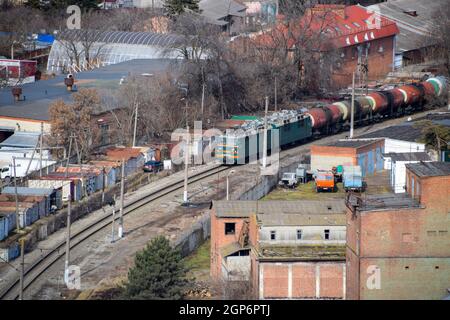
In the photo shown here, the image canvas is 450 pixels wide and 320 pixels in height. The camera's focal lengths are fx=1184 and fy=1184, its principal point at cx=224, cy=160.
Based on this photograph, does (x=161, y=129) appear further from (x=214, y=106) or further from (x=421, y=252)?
(x=421, y=252)

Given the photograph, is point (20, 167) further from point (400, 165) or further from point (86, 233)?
point (400, 165)

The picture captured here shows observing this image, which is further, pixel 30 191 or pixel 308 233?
pixel 30 191

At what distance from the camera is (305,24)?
56000mm

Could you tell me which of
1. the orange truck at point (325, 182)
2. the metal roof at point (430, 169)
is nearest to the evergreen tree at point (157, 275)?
the metal roof at point (430, 169)

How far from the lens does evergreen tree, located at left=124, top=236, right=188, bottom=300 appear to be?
939 inches

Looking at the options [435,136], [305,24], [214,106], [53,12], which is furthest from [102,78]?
[53,12]

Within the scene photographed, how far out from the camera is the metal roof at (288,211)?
26.2 m

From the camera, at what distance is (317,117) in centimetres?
4522

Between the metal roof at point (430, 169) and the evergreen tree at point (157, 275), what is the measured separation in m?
5.42

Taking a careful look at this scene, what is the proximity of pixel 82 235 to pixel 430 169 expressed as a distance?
1016cm

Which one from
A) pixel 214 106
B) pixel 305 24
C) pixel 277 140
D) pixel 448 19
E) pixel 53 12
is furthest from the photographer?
pixel 53 12

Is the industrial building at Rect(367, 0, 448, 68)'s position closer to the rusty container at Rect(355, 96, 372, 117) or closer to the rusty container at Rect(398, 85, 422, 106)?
the rusty container at Rect(398, 85, 422, 106)

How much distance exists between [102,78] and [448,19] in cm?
2393

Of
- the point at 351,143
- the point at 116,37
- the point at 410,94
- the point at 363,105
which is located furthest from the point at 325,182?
the point at 116,37
